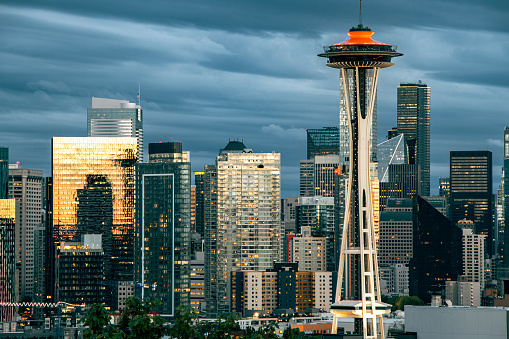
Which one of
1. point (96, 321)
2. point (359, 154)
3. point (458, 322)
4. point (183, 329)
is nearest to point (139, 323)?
point (96, 321)

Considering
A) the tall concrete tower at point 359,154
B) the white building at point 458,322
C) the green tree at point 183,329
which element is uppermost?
the tall concrete tower at point 359,154

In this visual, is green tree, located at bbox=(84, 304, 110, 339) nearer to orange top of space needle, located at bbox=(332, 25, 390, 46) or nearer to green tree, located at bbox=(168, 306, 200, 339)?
green tree, located at bbox=(168, 306, 200, 339)

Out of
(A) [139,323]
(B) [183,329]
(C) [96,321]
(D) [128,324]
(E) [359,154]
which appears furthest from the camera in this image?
(E) [359,154]

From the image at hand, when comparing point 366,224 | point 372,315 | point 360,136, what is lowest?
point 372,315

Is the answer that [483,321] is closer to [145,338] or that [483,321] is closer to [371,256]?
[145,338]

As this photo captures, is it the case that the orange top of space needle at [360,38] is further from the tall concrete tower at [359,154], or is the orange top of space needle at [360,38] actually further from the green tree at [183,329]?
the green tree at [183,329]

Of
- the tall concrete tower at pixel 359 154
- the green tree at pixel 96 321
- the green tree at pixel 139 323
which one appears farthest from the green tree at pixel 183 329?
the tall concrete tower at pixel 359 154

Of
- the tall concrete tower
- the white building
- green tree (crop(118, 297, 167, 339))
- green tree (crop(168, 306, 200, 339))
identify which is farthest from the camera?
the tall concrete tower

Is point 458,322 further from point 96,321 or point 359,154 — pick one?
point 359,154

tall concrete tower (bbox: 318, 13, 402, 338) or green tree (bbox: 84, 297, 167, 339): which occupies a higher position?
tall concrete tower (bbox: 318, 13, 402, 338)

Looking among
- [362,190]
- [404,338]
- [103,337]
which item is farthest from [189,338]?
[362,190]

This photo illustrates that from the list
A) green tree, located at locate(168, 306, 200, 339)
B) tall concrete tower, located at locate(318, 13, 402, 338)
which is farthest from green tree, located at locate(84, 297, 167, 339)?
tall concrete tower, located at locate(318, 13, 402, 338)
